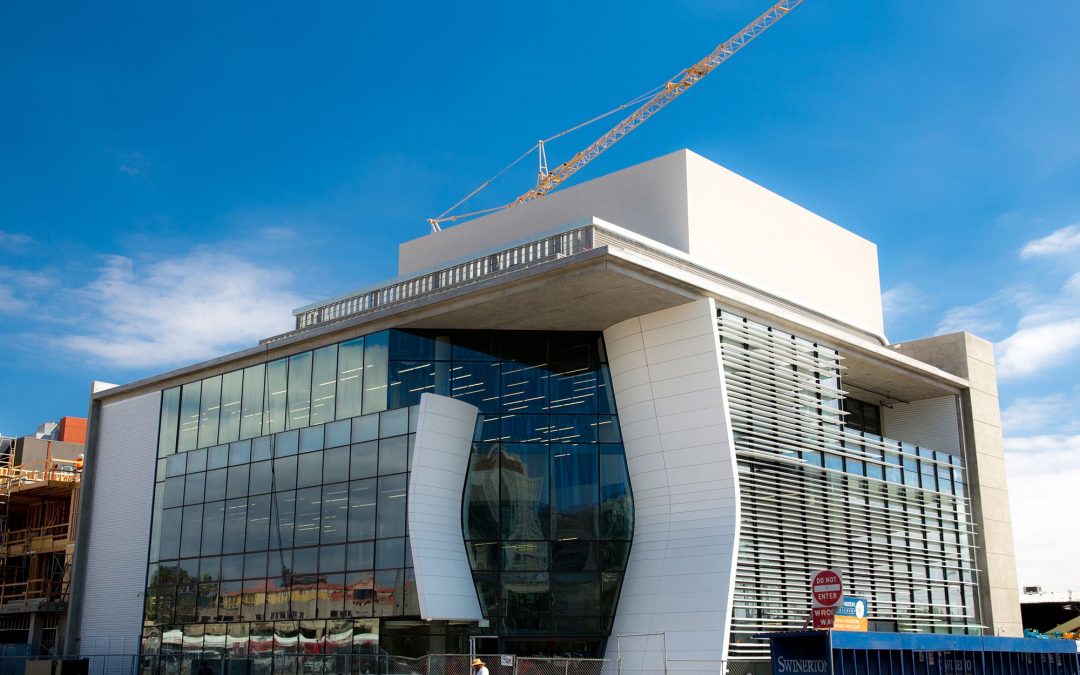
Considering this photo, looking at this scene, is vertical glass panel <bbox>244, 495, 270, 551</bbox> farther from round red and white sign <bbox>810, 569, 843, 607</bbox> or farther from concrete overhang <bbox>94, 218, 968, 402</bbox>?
round red and white sign <bbox>810, 569, 843, 607</bbox>

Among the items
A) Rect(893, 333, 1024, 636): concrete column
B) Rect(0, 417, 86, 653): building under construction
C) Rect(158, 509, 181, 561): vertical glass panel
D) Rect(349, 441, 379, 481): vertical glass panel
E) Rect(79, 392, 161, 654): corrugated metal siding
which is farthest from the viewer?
Rect(0, 417, 86, 653): building under construction

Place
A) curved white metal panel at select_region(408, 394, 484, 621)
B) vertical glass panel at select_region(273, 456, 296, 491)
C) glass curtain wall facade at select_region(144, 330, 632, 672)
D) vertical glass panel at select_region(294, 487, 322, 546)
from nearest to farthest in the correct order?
1. curved white metal panel at select_region(408, 394, 484, 621)
2. glass curtain wall facade at select_region(144, 330, 632, 672)
3. vertical glass panel at select_region(294, 487, 322, 546)
4. vertical glass panel at select_region(273, 456, 296, 491)

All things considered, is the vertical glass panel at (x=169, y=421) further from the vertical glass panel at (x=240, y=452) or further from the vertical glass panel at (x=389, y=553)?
the vertical glass panel at (x=389, y=553)

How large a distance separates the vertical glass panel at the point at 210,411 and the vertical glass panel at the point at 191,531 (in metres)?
2.47

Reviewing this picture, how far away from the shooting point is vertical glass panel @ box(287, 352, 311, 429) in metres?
35.6

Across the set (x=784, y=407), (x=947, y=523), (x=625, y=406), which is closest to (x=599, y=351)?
(x=625, y=406)

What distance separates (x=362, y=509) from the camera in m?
32.8

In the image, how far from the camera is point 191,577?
124 ft

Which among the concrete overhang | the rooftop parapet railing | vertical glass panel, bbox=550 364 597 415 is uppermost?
the rooftop parapet railing

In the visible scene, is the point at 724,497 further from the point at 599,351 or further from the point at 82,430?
the point at 82,430

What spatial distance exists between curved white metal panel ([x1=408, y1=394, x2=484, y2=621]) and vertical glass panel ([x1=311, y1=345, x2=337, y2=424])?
4295 mm

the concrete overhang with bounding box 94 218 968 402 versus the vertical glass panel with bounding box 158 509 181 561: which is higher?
the concrete overhang with bounding box 94 218 968 402

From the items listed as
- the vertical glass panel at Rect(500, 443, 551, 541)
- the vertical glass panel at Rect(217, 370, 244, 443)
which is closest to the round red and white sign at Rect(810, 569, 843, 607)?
the vertical glass panel at Rect(500, 443, 551, 541)

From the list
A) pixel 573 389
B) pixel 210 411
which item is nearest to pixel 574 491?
pixel 573 389
